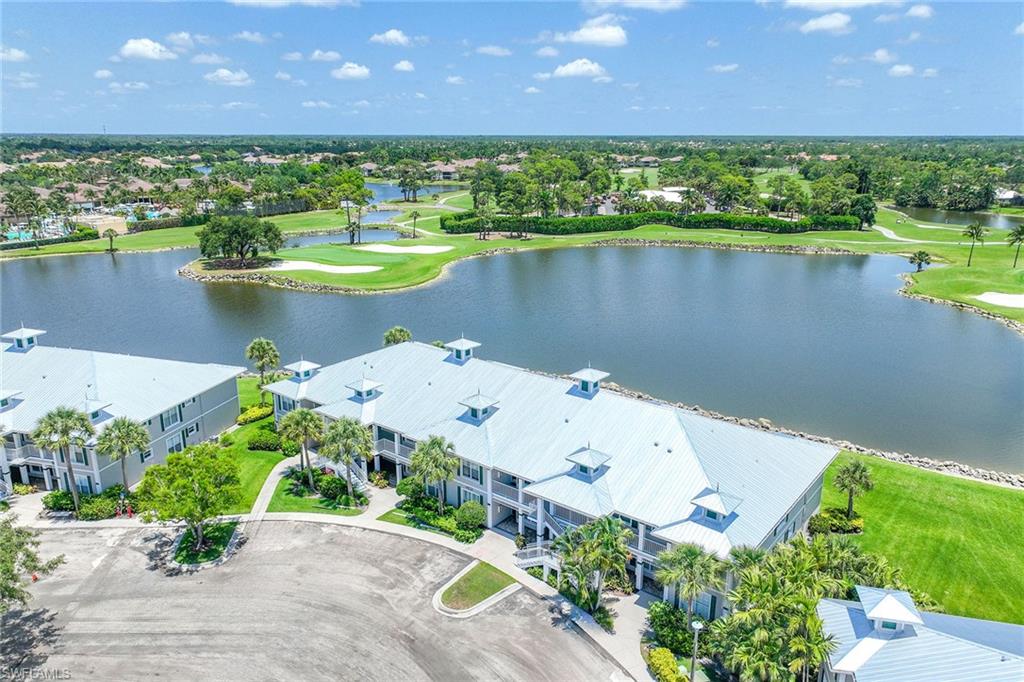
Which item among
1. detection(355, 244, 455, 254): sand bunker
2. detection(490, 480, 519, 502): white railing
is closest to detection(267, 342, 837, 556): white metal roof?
detection(490, 480, 519, 502): white railing

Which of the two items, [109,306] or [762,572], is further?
[109,306]

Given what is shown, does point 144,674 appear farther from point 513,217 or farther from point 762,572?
point 513,217

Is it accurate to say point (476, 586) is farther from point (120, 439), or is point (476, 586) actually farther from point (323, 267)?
point (323, 267)

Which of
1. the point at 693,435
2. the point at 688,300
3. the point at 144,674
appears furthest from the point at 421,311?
the point at 144,674

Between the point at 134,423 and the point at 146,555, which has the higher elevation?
the point at 134,423

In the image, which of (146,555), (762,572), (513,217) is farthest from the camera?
(513,217)

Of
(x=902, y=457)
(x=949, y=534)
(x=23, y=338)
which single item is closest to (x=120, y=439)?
(x=23, y=338)
